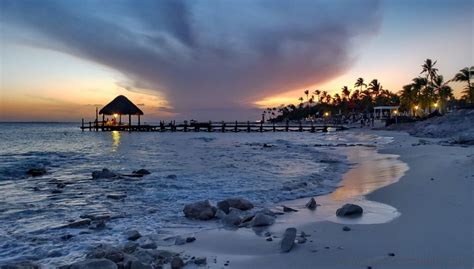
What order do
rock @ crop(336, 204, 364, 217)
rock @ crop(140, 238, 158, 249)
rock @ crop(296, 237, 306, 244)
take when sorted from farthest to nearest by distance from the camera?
rock @ crop(336, 204, 364, 217), rock @ crop(140, 238, 158, 249), rock @ crop(296, 237, 306, 244)

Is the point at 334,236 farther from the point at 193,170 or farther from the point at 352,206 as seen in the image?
the point at 193,170

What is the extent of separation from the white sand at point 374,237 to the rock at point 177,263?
0.36 metres

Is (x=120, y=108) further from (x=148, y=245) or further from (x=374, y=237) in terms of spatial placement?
(x=374, y=237)

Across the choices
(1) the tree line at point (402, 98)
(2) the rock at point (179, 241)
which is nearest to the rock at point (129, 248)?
(2) the rock at point (179, 241)

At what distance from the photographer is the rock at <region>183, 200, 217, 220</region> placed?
7432mm

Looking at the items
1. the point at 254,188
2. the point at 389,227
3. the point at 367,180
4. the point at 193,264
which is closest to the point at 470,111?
the point at 367,180

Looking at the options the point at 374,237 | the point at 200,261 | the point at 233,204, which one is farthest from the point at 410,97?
the point at 200,261

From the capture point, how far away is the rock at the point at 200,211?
7.43 metres

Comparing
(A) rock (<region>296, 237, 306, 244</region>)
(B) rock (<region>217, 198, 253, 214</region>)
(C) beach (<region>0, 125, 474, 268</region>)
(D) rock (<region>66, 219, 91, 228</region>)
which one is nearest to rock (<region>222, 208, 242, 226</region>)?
(C) beach (<region>0, 125, 474, 268</region>)

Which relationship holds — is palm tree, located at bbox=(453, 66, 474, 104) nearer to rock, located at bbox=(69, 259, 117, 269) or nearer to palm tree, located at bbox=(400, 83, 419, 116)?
palm tree, located at bbox=(400, 83, 419, 116)

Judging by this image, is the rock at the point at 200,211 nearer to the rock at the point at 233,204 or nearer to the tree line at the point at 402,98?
the rock at the point at 233,204

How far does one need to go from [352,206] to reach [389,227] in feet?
3.64

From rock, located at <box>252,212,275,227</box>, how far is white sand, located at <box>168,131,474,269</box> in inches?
5.5

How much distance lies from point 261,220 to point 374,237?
6.33 feet
